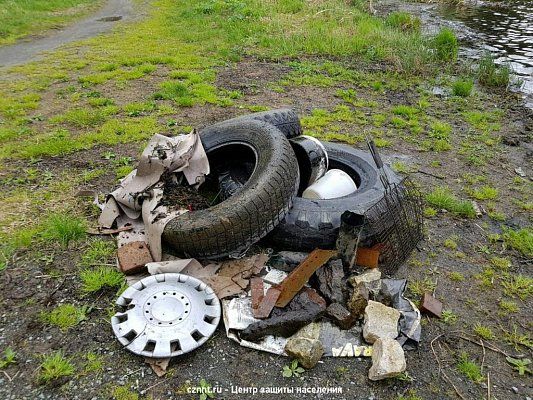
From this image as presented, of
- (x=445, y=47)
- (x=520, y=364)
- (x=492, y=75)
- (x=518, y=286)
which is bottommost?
(x=492, y=75)

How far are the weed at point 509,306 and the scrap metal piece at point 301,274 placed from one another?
1484mm

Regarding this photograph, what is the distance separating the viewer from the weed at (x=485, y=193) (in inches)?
196

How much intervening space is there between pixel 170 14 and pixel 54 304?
42.2ft

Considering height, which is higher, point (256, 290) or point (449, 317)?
point (256, 290)

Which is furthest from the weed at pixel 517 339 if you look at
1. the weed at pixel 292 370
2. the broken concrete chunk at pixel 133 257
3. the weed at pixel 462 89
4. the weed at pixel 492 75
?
the weed at pixel 492 75

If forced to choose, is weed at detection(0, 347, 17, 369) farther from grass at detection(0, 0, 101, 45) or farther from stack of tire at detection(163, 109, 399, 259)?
grass at detection(0, 0, 101, 45)

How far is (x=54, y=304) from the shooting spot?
3.20m

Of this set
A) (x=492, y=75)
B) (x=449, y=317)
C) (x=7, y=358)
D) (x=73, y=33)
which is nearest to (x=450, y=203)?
(x=449, y=317)

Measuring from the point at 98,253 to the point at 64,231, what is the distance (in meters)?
0.43

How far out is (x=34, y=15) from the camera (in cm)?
1294

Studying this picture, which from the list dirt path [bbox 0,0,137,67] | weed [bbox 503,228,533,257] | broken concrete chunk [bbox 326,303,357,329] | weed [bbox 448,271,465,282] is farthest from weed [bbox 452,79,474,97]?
dirt path [bbox 0,0,137,67]

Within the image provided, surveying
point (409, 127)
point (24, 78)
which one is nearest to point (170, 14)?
point (24, 78)

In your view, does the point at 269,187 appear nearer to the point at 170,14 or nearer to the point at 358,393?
the point at 358,393

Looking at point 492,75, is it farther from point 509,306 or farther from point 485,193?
point 509,306
